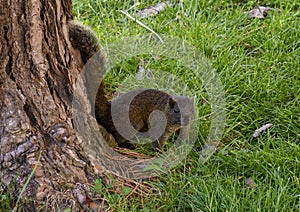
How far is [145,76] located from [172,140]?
0.57 metres

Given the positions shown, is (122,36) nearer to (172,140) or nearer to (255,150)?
(172,140)

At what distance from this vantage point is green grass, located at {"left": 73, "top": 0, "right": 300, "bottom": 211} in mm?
2416

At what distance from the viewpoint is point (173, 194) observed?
2.45 meters

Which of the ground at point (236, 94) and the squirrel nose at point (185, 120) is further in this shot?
the squirrel nose at point (185, 120)

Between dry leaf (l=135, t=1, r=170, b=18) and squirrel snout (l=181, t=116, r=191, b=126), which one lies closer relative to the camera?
squirrel snout (l=181, t=116, r=191, b=126)

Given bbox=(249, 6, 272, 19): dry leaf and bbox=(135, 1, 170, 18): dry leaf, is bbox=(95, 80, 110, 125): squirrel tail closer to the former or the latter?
bbox=(135, 1, 170, 18): dry leaf

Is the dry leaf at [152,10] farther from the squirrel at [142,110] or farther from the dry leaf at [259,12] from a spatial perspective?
the squirrel at [142,110]

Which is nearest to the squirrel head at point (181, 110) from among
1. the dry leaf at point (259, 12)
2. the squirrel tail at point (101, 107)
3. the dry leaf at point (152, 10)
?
the squirrel tail at point (101, 107)

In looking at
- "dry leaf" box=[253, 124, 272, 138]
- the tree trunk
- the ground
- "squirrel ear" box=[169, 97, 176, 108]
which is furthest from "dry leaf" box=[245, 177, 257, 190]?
the tree trunk

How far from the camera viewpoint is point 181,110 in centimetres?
289

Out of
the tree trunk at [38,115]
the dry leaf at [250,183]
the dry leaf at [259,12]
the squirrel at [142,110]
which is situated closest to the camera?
the tree trunk at [38,115]

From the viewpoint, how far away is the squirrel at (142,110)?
2.88 m

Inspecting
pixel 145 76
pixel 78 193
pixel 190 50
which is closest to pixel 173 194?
pixel 78 193

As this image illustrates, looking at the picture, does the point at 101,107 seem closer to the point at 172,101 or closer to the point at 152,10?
the point at 172,101
